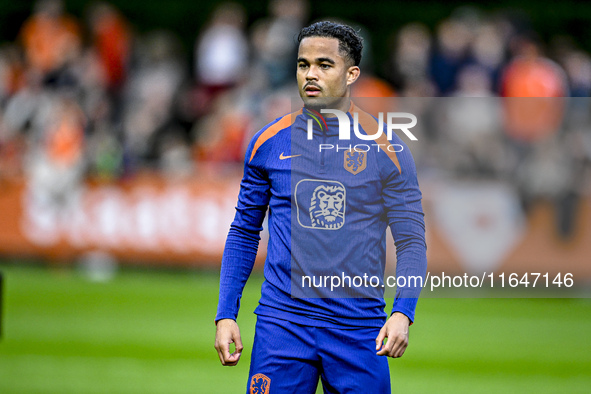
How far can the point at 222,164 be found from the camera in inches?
532

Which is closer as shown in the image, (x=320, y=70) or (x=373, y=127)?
(x=320, y=70)

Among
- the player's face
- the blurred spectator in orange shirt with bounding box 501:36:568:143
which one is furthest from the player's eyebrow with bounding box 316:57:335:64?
the blurred spectator in orange shirt with bounding box 501:36:568:143

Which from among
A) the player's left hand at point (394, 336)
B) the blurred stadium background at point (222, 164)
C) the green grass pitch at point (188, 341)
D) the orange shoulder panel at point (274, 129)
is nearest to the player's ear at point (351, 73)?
the orange shoulder panel at point (274, 129)

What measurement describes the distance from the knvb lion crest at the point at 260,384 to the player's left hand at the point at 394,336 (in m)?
0.47

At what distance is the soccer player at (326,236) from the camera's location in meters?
3.62

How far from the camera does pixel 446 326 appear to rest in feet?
34.9

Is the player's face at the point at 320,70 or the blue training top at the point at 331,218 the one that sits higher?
the player's face at the point at 320,70

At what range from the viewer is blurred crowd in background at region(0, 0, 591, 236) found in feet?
40.2

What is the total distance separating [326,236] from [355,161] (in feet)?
1.02

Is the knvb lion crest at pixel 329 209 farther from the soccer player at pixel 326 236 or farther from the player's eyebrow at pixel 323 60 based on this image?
the player's eyebrow at pixel 323 60

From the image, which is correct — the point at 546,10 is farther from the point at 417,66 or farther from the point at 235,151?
the point at 235,151

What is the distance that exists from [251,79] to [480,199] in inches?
167

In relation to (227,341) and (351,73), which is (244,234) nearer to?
(227,341)

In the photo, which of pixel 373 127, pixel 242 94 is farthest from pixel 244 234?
pixel 242 94
